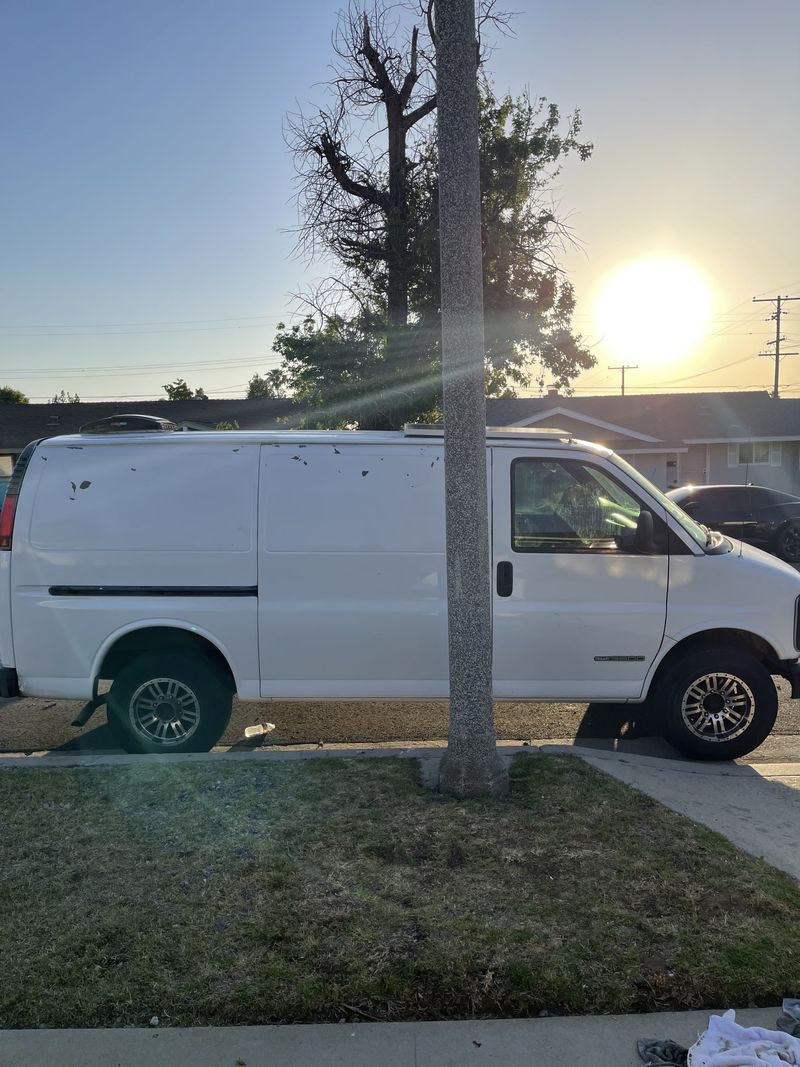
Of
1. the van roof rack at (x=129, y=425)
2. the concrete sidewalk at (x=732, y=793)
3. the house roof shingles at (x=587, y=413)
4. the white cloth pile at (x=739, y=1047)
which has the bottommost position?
the white cloth pile at (x=739, y=1047)

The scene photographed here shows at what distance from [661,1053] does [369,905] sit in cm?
123

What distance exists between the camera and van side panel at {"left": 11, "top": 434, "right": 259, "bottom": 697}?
17.5 feet

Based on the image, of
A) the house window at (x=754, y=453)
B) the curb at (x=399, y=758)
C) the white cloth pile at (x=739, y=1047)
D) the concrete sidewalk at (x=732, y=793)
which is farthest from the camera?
the house window at (x=754, y=453)

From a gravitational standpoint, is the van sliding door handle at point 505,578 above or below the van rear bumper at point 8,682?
above

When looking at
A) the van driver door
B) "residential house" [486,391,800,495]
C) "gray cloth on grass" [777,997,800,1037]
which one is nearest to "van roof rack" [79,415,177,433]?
the van driver door

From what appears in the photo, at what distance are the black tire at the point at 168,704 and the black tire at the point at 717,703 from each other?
9.63ft

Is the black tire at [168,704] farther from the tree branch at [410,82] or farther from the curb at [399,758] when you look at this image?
the tree branch at [410,82]

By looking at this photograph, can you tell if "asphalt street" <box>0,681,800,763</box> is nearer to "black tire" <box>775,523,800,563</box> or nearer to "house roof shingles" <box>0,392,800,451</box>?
"black tire" <box>775,523,800,563</box>

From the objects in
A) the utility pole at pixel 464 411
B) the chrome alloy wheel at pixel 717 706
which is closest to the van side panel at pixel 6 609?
the utility pole at pixel 464 411

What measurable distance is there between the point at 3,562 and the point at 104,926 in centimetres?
291

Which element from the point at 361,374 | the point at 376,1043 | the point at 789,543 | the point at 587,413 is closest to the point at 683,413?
the point at 587,413

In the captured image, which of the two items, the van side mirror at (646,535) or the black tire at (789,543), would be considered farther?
the black tire at (789,543)

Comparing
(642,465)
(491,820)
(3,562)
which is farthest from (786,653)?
(642,465)

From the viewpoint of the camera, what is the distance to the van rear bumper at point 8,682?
540cm
